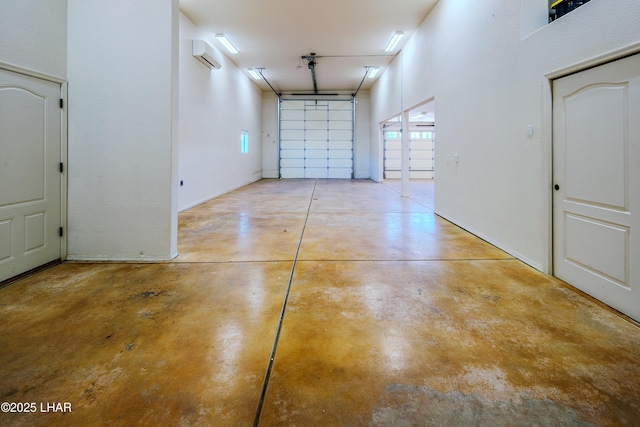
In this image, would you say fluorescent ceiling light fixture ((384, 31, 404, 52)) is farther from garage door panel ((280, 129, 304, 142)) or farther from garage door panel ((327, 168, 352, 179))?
garage door panel ((327, 168, 352, 179))

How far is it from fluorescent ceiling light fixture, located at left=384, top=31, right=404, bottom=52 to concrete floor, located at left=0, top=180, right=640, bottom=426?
19.8ft

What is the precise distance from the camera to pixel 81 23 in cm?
331

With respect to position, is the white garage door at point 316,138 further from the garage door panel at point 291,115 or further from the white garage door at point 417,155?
the white garage door at point 417,155

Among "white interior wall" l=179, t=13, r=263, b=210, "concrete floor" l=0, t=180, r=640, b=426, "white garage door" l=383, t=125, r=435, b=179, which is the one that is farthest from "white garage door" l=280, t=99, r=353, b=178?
"concrete floor" l=0, t=180, r=640, b=426

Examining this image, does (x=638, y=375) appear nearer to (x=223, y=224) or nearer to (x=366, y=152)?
(x=223, y=224)

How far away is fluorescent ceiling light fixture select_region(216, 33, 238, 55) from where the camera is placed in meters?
7.63

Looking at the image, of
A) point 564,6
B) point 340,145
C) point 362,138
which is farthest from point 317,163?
point 564,6

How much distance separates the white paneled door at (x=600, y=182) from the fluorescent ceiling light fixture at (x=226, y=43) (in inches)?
278

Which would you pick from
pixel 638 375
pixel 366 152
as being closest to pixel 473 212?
pixel 638 375

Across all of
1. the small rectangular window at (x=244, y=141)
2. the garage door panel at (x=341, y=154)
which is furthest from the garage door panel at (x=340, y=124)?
the small rectangular window at (x=244, y=141)

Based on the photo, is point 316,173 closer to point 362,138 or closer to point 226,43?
point 362,138

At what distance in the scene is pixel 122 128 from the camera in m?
3.38

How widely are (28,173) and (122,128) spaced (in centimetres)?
90

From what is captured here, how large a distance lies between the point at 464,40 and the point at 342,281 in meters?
4.12
